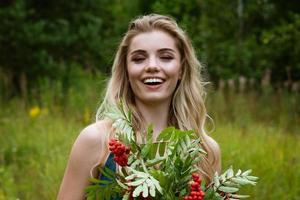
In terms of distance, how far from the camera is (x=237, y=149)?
18.9 ft

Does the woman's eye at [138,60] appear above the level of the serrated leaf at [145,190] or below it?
above

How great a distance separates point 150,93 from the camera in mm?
3127

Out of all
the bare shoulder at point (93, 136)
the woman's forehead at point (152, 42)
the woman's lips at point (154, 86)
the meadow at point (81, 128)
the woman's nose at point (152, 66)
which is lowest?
the meadow at point (81, 128)

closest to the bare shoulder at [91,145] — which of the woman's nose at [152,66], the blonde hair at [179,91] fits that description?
the blonde hair at [179,91]

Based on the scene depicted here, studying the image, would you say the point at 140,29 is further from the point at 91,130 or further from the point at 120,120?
the point at 120,120

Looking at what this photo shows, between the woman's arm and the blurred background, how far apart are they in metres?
2.23

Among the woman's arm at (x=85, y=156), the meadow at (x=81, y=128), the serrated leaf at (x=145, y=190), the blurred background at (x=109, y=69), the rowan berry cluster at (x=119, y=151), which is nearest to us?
the serrated leaf at (x=145, y=190)

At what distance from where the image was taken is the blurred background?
19.0 ft

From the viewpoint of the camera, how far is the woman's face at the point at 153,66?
10.2ft

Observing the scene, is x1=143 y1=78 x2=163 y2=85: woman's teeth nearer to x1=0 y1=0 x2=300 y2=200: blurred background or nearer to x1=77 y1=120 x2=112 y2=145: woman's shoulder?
x1=77 y1=120 x2=112 y2=145: woman's shoulder

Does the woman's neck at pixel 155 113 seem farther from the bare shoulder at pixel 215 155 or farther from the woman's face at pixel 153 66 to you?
A: the bare shoulder at pixel 215 155

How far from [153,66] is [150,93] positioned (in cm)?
12

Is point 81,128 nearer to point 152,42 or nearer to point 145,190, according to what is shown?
point 152,42

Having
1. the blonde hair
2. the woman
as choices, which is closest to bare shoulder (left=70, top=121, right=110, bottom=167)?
the woman
